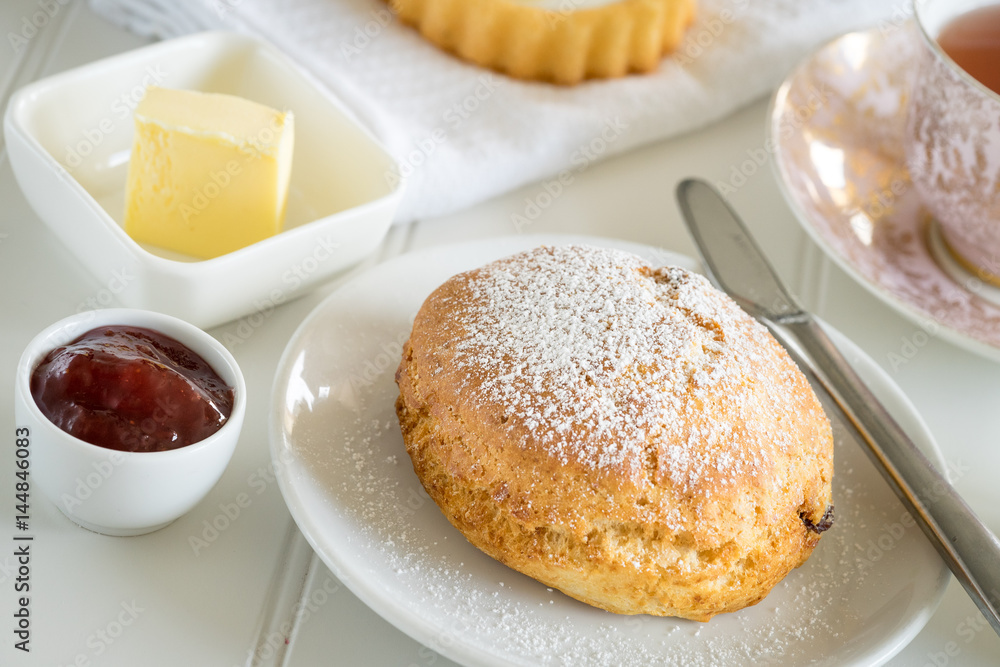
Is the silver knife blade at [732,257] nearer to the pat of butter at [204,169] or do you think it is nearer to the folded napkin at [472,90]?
the folded napkin at [472,90]

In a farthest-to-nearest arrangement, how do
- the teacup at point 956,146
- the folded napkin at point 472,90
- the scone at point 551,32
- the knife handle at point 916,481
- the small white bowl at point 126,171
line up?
1. the scone at point 551,32
2. the folded napkin at point 472,90
3. the teacup at point 956,146
4. the small white bowl at point 126,171
5. the knife handle at point 916,481

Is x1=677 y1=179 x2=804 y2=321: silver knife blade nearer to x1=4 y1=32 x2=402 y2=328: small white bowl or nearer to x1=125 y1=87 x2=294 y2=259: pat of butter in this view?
x1=4 y1=32 x2=402 y2=328: small white bowl

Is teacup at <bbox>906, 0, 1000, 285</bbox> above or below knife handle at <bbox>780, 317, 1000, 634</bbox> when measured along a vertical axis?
above

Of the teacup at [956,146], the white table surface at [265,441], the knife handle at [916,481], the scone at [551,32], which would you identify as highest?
the teacup at [956,146]

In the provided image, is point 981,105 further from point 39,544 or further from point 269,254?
point 39,544

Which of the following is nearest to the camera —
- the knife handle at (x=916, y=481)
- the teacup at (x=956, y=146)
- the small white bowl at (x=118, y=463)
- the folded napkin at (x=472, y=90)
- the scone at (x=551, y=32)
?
the small white bowl at (x=118, y=463)

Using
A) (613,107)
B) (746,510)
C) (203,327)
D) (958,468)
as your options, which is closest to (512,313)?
(746,510)

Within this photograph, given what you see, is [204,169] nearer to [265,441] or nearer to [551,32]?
[265,441]

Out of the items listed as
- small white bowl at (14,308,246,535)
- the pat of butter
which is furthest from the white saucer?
small white bowl at (14,308,246,535)

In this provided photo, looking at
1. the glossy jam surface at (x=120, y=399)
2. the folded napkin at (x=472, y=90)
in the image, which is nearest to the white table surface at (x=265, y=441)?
the folded napkin at (x=472, y=90)
